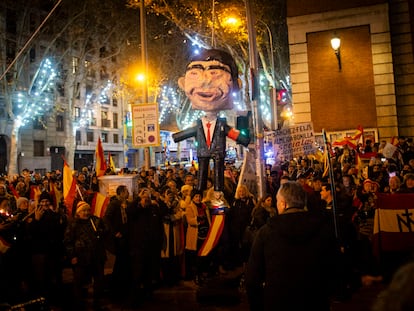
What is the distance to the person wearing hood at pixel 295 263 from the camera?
3.23 metres

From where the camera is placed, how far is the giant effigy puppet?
8.79m

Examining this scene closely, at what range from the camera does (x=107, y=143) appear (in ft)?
174

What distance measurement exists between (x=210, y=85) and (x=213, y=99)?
0.99 feet

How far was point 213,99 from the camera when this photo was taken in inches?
347

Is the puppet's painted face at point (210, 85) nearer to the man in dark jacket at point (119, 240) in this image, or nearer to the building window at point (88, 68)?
the man in dark jacket at point (119, 240)

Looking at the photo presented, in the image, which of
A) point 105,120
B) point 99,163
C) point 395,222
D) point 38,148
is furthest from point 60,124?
point 395,222

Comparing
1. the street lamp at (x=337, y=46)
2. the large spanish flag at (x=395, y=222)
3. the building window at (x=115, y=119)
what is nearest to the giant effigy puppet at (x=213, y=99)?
the large spanish flag at (x=395, y=222)

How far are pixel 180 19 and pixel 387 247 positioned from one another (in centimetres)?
1720

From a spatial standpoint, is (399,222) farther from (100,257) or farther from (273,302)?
(100,257)

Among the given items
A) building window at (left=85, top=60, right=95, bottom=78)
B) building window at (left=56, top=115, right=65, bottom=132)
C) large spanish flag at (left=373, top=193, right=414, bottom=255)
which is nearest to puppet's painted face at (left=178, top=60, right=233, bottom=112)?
large spanish flag at (left=373, top=193, right=414, bottom=255)

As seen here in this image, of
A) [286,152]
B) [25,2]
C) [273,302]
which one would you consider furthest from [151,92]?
[273,302]

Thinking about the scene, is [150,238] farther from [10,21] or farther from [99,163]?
[10,21]

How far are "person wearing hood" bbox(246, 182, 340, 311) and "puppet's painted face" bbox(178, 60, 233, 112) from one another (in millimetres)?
5686

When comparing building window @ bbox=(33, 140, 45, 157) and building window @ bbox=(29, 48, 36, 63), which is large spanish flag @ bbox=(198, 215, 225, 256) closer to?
building window @ bbox=(33, 140, 45, 157)
